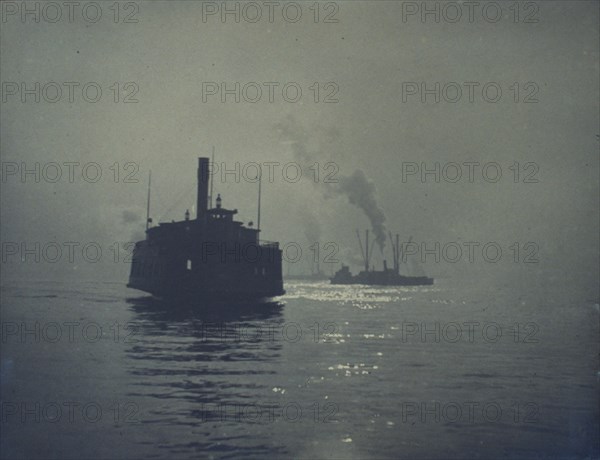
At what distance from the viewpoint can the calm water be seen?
34.1 ft

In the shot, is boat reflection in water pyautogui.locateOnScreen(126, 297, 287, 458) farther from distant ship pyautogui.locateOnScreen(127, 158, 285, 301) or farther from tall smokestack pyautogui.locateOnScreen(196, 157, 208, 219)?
tall smokestack pyautogui.locateOnScreen(196, 157, 208, 219)

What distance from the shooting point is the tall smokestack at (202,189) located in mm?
55469

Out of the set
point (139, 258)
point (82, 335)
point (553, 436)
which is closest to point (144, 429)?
point (553, 436)

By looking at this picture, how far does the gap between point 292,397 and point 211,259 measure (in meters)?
36.2

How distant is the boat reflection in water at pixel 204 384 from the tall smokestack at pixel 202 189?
22.4m

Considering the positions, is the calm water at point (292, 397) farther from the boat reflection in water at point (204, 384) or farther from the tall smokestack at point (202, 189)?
the tall smokestack at point (202, 189)

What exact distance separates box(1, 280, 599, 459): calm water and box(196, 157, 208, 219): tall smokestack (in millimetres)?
27042

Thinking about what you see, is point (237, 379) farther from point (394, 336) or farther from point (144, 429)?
point (394, 336)

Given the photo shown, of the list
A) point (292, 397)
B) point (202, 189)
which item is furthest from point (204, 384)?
point (202, 189)

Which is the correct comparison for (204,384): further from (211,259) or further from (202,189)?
(202,189)

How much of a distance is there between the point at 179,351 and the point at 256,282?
30103 mm

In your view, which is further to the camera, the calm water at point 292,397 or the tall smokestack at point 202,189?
the tall smokestack at point 202,189

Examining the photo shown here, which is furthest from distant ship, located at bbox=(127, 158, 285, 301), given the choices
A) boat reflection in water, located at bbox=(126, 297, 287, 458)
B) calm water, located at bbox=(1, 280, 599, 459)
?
calm water, located at bbox=(1, 280, 599, 459)

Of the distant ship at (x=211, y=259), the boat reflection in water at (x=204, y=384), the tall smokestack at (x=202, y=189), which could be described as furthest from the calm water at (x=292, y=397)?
the tall smokestack at (x=202, y=189)
